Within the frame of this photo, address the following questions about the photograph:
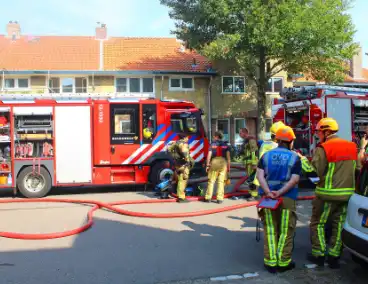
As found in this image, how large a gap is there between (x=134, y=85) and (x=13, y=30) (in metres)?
10.5

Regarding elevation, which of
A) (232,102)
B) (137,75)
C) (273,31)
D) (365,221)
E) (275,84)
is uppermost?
(273,31)

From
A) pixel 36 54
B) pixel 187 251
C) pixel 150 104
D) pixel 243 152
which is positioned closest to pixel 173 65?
pixel 36 54

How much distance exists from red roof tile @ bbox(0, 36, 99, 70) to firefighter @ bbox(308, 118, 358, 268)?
61.6 feet

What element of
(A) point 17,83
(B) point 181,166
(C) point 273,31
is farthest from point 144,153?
(A) point 17,83

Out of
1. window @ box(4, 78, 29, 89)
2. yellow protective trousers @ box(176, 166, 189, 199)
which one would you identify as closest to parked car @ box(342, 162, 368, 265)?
yellow protective trousers @ box(176, 166, 189, 199)

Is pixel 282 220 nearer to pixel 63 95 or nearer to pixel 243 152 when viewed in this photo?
pixel 243 152

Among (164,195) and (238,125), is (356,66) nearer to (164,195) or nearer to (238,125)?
(238,125)

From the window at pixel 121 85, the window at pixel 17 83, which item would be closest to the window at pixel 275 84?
the window at pixel 121 85

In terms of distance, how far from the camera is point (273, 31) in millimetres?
15211

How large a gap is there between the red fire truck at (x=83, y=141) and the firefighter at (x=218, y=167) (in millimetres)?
1686

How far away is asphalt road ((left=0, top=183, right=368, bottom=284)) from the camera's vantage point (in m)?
4.38

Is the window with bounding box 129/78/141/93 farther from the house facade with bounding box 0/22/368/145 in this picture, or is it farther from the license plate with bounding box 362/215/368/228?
the license plate with bounding box 362/215/368/228

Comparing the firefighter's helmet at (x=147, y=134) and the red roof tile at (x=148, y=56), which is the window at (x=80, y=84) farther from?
the firefighter's helmet at (x=147, y=134)

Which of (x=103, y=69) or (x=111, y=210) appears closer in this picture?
(x=111, y=210)
